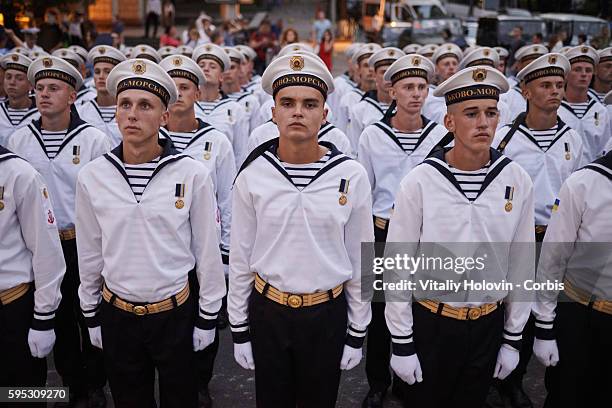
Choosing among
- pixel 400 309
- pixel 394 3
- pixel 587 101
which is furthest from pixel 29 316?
pixel 394 3

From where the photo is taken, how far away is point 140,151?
400cm

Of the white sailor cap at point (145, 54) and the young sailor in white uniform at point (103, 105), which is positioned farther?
the white sailor cap at point (145, 54)

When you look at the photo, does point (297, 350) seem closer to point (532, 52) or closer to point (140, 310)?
point (140, 310)

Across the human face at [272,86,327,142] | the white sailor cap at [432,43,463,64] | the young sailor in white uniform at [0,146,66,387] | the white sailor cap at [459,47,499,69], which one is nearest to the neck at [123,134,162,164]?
the young sailor in white uniform at [0,146,66,387]

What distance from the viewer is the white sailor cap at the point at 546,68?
17.4ft

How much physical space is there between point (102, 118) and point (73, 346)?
303 cm

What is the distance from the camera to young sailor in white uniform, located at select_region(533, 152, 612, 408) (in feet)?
12.7

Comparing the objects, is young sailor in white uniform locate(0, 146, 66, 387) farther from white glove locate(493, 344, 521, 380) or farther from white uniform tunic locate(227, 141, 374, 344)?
white glove locate(493, 344, 521, 380)

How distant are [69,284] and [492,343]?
3098 mm

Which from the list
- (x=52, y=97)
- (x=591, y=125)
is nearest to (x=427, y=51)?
(x=591, y=125)

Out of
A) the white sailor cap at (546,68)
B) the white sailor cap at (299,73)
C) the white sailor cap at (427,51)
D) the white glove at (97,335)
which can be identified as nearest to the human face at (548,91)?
the white sailor cap at (546,68)

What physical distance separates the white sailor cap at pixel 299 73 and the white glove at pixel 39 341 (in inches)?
80.4

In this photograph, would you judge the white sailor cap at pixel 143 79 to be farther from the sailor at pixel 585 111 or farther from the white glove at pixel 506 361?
the sailor at pixel 585 111

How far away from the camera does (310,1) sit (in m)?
44.9
